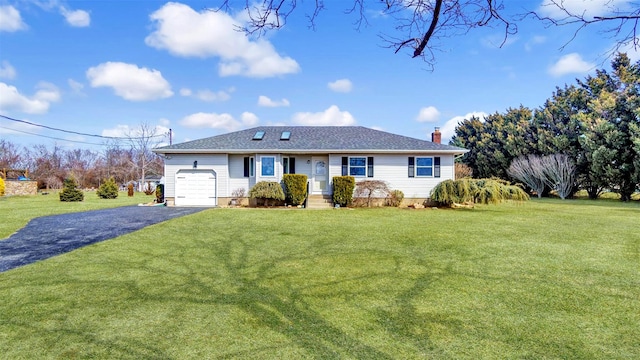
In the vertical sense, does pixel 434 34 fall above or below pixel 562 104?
below

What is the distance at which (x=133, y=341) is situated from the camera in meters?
3.43

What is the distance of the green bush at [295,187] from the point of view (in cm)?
1717

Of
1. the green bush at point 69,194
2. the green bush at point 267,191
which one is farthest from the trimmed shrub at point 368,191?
the green bush at point 69,194

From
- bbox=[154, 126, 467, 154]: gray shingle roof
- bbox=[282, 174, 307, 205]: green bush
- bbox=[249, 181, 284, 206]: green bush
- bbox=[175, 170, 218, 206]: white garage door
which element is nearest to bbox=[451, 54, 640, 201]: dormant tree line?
bbox=[154, 126, 467, 154]: gray shingle roof

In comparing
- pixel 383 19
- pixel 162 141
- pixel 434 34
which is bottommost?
pixel 434 34

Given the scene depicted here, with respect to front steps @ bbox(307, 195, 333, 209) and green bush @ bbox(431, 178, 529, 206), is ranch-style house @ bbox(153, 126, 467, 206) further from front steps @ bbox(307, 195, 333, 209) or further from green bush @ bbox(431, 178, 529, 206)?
green bush @ bbox(431, 178, 529, 206)

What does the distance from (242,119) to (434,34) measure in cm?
3489

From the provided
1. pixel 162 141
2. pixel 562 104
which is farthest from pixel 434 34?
pixel 162 141

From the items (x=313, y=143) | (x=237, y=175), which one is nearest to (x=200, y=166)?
(x=237, y=175)

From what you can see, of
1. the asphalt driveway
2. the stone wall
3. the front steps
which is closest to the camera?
the asphalt driveway

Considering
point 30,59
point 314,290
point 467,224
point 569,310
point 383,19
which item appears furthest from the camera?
point 30,59

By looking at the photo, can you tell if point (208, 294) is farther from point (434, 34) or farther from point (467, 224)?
point (467, 224)

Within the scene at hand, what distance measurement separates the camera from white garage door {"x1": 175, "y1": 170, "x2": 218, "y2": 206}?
1825 centimetres

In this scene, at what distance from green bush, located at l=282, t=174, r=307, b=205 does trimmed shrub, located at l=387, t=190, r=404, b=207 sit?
15.1 feet
